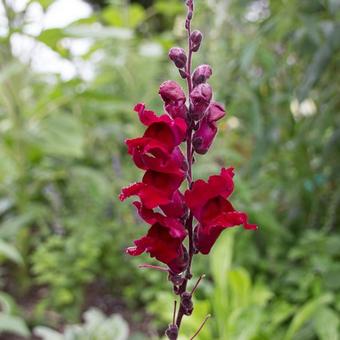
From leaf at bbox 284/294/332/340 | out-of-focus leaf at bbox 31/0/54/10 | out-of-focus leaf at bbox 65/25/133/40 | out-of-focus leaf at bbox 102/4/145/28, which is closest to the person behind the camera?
leaf at bbox 284/294/332/340

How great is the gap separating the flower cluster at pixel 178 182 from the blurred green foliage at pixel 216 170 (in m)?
0.97

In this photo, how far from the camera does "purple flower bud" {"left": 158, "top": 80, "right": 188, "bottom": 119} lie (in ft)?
2.61

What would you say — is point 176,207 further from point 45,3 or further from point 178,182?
point 45,3

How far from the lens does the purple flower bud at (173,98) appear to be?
80 centimetres

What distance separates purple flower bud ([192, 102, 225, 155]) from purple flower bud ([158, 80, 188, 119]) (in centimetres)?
4

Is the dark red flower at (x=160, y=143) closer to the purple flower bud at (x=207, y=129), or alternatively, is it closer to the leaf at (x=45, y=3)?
the purple flower bud at (x=207, y=129)

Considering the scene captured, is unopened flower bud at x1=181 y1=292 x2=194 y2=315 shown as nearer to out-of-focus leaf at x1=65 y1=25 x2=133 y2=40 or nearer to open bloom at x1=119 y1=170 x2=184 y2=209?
open bloom at x1=119 y1=170 x2=184 y2=209

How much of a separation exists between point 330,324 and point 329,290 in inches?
9.8

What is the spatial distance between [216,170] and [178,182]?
4.69ft

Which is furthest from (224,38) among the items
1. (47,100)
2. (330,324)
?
(330,324)

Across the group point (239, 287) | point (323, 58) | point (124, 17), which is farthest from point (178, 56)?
point (124, 17)

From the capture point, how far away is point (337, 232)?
231 cm

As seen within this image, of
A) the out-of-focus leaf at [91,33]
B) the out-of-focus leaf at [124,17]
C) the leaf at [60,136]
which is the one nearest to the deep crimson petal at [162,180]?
the out-of-focus leaf at [91,33]

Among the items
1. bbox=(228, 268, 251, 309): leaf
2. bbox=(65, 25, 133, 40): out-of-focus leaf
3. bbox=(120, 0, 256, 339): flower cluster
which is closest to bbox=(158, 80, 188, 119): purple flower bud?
bbox=(120, 0, 256, 339): flower cluster
